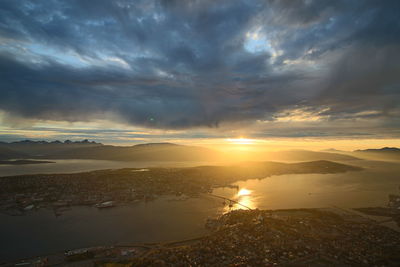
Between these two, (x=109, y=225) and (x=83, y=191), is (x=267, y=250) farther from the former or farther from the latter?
(x=83, y=191)

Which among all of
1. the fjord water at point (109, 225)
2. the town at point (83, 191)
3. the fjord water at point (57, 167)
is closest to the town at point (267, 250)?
the fjord water at point (109, 225)

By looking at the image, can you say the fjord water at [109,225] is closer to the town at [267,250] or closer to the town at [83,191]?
the town at [267,250]

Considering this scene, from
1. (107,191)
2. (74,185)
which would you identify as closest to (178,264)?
(107,191)

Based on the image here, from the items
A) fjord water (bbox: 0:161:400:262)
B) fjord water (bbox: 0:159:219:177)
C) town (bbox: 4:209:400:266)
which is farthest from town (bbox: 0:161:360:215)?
fjord water (bbox: 0:159:219:177)

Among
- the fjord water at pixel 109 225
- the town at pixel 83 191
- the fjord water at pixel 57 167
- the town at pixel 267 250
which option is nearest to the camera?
the town at pixel 267 250

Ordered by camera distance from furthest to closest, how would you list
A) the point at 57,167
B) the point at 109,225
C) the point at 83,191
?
1. the point at 57,167
2. the point at 83,191
3. the point at 109,225

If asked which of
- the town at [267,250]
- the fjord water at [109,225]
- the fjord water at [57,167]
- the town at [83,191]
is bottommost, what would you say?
the fjord water at [57,167]

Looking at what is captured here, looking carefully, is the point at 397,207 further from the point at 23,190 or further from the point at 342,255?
the point at 23,190

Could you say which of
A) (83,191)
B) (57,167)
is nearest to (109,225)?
(83,191)

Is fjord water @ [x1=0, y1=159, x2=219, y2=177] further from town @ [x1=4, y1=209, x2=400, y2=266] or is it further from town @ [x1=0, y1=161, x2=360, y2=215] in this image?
town @ [x1=4, y1=209, x2=400, y2=266]

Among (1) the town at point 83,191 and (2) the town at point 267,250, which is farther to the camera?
(1) the town at point 83,191

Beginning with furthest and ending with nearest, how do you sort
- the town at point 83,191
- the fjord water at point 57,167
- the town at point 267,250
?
the fjord water at point 57,167 < the town at point 83,191 < the town at point 267,250

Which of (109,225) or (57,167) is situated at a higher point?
(109,225)
